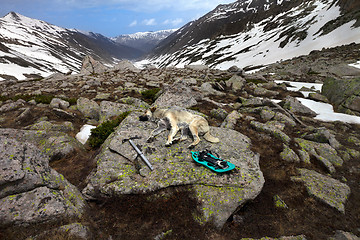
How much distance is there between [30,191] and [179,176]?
15.1ft

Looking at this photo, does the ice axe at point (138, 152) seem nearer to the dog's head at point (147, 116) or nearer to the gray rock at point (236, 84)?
the dog's head at point (147, 116)

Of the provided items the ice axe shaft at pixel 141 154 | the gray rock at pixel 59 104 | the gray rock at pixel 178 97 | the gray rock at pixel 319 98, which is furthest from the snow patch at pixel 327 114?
the gray rock at pixel 59 104

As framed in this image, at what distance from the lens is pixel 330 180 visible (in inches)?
297

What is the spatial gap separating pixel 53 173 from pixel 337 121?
1848 cm

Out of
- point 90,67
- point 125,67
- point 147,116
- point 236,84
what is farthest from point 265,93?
point 90,67

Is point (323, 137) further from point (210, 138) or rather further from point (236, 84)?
point (236, 84)

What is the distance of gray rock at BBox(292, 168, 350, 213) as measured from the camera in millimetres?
6551

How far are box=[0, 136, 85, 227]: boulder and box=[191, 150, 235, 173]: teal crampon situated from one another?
453 centimetres

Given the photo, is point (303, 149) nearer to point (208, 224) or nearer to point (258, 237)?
point (258, 237)

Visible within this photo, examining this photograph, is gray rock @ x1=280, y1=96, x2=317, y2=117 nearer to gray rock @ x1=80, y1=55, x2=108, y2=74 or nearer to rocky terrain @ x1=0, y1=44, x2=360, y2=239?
rocky terrain @ x1=0, y1=44, x2=360, y2=239

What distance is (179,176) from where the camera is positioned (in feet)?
20.9

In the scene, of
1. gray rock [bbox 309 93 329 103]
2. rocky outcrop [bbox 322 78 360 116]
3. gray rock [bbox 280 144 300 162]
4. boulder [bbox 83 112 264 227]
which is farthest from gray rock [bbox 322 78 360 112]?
boulder [bbox 83 112 264 227]

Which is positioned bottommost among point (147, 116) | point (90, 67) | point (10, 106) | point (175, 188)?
point (175, 188)

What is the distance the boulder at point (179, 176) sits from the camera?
5.86 meters
